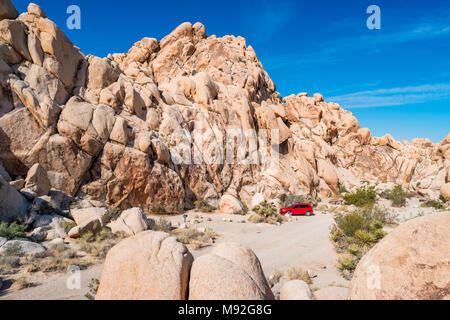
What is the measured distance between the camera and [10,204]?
11352 millimetres

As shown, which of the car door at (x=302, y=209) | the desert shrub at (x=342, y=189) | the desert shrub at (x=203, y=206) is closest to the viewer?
the car door at (x=302, y=209)

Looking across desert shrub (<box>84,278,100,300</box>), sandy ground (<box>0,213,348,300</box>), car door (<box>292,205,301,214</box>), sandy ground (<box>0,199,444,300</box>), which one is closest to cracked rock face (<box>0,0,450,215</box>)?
car door (<box>292,205,301,214</box>)

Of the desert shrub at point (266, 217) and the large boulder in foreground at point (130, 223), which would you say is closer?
the large boulder in foreground at point (130, 223)

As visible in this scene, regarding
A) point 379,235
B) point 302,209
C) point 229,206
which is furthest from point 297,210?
point 379,235

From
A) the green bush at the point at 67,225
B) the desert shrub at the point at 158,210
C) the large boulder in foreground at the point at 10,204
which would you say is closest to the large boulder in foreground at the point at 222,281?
the green bush at the point at 67,225

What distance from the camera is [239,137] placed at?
2880cm

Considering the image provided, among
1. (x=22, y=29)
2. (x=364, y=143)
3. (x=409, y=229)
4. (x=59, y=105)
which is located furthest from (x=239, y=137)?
(x=364, y=143)

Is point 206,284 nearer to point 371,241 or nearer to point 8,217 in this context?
point 371,241

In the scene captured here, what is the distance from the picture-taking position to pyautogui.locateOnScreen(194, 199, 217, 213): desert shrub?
2156cm

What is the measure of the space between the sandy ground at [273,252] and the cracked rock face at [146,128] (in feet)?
20.4

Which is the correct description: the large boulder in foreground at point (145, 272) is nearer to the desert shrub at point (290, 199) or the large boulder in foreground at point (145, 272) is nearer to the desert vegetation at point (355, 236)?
the desert vegetation at point (355, 236)

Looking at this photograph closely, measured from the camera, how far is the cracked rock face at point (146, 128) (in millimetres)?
16953

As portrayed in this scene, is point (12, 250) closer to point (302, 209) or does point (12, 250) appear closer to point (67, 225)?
point (67, 225)
